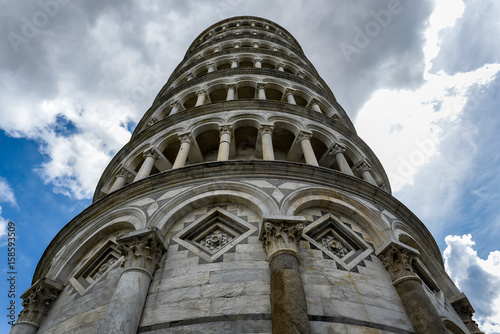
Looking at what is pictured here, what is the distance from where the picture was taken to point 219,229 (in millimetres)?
7141

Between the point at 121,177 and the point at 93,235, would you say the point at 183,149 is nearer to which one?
the point at 121,177

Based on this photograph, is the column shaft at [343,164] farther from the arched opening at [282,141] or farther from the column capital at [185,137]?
the column capital at [185,137]

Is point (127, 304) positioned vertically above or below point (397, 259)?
below

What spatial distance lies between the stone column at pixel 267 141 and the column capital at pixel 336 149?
212 centimetres

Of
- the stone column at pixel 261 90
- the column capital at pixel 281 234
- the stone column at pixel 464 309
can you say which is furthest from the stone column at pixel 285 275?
the stone column at pixel 261 90

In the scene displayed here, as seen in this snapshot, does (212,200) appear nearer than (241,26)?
Yes

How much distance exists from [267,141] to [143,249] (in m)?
5.26

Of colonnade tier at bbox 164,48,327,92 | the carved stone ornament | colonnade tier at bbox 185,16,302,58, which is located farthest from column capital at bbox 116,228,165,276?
colonnade tier at bbox 185,16,302,58

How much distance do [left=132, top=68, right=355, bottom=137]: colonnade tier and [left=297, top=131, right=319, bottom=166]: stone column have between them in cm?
443

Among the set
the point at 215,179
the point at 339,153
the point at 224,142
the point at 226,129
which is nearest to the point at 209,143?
the point at 226,129

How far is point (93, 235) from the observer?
798 cm

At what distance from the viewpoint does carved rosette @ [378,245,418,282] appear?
6.41 meters

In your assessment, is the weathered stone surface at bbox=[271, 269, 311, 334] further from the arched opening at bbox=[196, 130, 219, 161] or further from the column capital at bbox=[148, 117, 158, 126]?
the column capital at bbox=[148, 117, 158, 126]

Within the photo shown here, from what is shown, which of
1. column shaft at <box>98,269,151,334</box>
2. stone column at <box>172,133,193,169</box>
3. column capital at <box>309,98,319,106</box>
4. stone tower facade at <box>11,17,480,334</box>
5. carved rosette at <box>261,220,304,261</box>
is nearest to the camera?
column shaft at <box>98,269,151,334</box>
